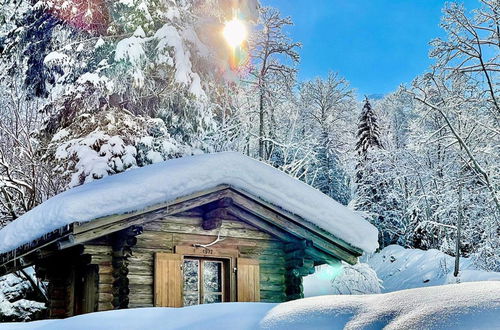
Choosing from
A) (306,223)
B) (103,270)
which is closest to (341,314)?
(103,270)

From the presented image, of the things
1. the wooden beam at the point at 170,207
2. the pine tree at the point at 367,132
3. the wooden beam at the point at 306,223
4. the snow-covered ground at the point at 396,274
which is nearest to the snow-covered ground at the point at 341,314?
the wooden beam at the point at 170,207

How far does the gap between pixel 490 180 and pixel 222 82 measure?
11.0m

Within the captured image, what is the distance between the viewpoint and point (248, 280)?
11008 mm

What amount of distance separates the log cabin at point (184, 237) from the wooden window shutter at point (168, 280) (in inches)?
0.7

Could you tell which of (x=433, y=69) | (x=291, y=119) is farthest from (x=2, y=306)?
(x=291, y=119)

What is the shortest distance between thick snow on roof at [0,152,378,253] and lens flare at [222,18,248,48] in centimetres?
801

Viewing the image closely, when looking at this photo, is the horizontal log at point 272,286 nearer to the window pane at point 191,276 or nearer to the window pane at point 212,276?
the window pane at point 212,276

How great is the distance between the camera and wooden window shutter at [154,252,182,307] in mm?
10227

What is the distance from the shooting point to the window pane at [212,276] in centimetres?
1098

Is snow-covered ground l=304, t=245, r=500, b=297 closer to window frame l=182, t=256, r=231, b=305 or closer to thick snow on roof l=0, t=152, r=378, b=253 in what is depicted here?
thick snow on roof l=0, t=152, r=378, b=253

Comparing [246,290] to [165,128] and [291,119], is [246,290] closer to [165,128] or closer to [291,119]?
[165,128]

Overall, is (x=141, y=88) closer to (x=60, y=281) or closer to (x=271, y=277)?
(x=60, y=281)

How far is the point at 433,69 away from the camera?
22.9 m

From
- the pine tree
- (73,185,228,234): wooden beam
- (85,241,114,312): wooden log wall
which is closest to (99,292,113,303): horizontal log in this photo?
(85,241,114,312): wooden log wall
